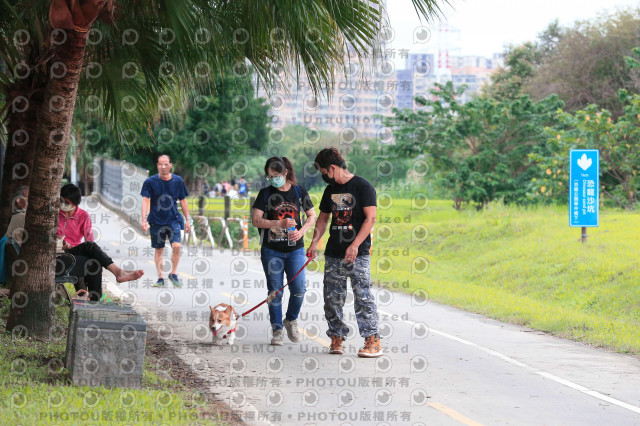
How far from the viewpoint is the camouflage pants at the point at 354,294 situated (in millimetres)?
8555

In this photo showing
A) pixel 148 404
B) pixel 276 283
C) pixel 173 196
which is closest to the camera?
pixel 148 404

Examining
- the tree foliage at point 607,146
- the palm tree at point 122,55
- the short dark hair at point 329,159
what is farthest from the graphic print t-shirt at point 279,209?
A: the tree foliage at point 607,146

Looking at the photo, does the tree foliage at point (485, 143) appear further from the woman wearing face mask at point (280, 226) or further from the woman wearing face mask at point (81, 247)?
the woman wearing face mask at point (280, 226)

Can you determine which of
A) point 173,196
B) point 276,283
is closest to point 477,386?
point 276,283

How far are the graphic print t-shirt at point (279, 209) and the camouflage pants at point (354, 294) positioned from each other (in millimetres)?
563

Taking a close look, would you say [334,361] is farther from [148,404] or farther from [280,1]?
[280,1]

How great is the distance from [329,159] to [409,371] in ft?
7.32

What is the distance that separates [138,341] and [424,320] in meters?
5.88

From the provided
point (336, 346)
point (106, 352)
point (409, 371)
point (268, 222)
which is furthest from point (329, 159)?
point (106, 352)

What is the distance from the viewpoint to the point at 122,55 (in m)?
10.6

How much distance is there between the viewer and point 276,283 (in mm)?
9102

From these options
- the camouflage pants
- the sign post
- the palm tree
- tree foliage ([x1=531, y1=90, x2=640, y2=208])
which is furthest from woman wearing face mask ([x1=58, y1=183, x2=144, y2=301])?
tree foliage ([x1=531, y1=90, x2=640, y2=208])

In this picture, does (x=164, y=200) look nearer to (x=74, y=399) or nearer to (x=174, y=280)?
(x=174, y=280)

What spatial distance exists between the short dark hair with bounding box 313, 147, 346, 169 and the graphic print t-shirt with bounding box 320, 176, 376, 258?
9.3 inches
